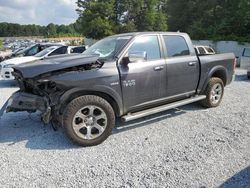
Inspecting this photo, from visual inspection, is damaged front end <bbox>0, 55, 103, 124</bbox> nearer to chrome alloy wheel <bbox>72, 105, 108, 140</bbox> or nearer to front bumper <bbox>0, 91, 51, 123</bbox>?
front bumper <bbox>0, 91, 51, 123</bbox>

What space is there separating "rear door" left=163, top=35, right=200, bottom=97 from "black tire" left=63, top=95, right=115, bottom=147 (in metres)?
1.47

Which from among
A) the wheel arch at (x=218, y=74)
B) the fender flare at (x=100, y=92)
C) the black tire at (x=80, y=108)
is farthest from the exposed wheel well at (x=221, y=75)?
the black tire at (x=80, y=108)

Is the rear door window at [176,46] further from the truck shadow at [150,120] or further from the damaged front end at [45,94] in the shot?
the damaged front end at [45,94]

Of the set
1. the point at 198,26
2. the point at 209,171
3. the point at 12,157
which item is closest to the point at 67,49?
the point at 12,157

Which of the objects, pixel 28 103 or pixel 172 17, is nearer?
pixel 28 103

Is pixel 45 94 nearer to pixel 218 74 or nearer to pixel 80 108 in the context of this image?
pixel 80 108

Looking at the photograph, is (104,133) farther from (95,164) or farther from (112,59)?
(112,59)

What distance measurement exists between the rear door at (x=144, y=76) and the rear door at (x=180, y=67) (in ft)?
0.67

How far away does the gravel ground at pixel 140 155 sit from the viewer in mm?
3348

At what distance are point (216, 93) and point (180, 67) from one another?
5.27 feet

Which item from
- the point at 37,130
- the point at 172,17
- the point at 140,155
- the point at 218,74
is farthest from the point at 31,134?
the point at 172,17

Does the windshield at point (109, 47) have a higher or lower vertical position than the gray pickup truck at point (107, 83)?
higher

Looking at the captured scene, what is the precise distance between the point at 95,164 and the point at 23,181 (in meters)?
0.97

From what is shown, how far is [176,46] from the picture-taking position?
18.2ft
